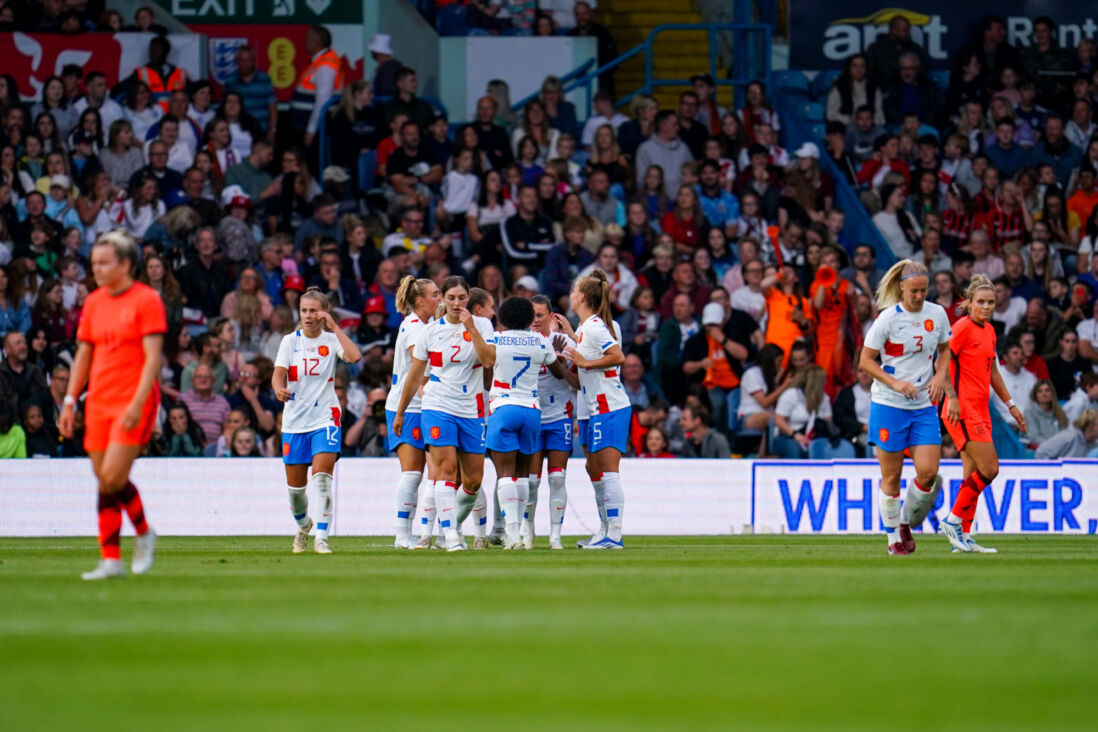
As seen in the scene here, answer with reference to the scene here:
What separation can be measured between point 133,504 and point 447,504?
4.34m

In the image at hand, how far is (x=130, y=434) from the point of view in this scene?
1016 cm

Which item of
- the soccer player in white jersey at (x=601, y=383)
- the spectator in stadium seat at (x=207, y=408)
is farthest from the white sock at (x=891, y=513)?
the spectator in stadium seat at (x=207, y=408)

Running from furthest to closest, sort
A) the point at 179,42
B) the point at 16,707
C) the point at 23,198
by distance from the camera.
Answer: the point at 179,42
the point at 23,198
the point at 16,707

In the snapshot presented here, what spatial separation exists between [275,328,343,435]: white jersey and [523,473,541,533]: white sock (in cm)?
195

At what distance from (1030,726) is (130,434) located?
21.4ft

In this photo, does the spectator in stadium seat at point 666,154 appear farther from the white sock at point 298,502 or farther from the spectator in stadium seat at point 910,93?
the white sock at point 298,502

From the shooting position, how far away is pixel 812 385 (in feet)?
70.2

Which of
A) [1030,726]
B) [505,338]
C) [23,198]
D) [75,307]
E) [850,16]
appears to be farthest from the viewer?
[850,16]

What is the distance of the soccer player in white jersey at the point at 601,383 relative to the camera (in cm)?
1495

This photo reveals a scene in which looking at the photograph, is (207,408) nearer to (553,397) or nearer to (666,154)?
(553,397)

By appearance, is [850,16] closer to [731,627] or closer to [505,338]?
[505,338]

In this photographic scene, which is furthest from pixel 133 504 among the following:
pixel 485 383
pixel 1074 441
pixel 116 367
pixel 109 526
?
pixel 1074 441

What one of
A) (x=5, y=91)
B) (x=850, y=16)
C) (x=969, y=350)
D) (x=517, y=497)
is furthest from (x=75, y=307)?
(x=850, y=16)

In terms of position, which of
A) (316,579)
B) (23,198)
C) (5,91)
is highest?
(5,91)
